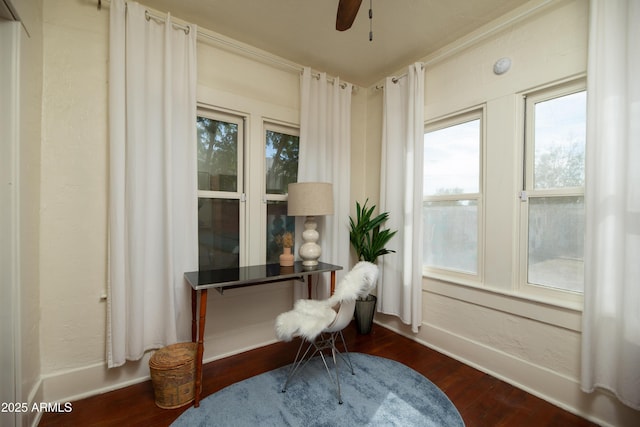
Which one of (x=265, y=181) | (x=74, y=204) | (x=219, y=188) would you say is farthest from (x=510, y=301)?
(x=74, y=204)

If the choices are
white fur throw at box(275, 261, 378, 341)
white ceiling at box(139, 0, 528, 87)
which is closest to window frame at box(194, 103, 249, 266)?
white ceiling at box(139, 0, 528, 87)

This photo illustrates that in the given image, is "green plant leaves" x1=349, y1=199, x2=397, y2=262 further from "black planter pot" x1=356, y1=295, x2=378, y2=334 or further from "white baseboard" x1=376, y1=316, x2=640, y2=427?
"white baseboard" x1=376, y1=316, x2=640, y2=427

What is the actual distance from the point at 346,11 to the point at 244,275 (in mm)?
1803

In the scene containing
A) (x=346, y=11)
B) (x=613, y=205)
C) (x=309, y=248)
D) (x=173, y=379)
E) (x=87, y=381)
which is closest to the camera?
(x=346, y=11)

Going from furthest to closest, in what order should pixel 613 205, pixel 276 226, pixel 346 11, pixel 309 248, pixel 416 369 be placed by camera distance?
pixel 276 226 → pixel 309 248 → pixel 416 369 → pixel 613 205 → pixel 346 11

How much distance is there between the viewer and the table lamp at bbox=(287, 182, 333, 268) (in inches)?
95.0

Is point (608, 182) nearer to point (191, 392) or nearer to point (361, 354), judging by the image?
point (361, 354)

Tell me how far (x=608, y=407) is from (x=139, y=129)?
351cm

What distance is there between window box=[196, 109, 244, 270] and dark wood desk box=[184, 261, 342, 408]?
25 cm

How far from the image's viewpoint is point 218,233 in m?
2.48

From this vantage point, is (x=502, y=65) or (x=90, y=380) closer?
(x=90, y=380)

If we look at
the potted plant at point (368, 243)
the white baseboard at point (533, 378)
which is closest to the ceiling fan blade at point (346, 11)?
the potted plant at point (368, 243)

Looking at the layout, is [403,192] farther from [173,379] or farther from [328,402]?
[173,379]

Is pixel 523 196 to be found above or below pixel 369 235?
above
